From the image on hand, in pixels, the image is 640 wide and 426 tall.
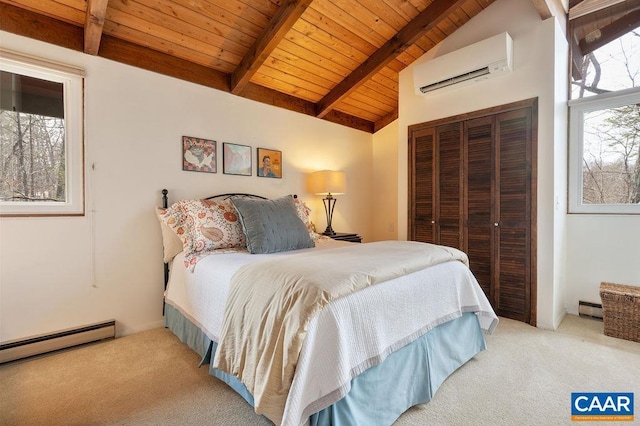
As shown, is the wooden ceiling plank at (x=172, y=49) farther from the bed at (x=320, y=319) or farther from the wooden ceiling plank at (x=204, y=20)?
the bed at (x=320, y=319)

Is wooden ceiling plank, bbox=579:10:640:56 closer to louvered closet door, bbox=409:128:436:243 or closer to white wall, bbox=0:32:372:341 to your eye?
louvered closet door, bbox=409:128:436:243

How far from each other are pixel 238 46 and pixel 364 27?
1250 mm

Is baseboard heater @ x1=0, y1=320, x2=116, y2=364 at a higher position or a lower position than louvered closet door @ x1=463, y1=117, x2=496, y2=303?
lower

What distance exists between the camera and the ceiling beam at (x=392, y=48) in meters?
2.84

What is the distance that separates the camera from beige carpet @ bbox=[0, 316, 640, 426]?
5.03 ft

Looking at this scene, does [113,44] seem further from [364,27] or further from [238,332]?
[238,332]

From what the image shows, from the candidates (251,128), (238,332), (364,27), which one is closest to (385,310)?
(238,332)

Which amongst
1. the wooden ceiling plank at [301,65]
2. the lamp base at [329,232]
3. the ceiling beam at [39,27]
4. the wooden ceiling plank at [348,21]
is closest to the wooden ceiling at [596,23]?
the wooden ceiling plank at [348,21]

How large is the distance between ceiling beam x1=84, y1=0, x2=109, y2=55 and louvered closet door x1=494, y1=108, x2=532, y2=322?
3.37m

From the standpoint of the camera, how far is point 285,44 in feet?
9.95

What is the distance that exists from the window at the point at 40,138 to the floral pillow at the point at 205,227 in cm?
72

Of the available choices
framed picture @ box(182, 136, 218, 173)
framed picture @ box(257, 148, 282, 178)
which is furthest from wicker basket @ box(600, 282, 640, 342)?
framed picture @ box(182, 136, 218, 173)

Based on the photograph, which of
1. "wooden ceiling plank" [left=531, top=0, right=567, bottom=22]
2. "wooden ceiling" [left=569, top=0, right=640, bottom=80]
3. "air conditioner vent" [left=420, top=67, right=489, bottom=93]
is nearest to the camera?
"wooden ceiling plank" [left=531, top=0, right=567, bottom=22]

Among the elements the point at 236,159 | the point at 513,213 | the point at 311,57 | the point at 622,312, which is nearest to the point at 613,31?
the point at 513,213
